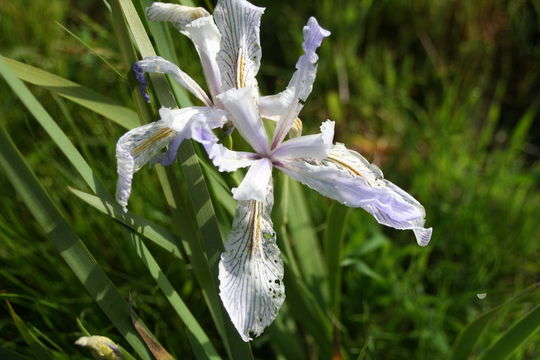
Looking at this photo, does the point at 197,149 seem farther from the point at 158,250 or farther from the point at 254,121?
the point at 158,250

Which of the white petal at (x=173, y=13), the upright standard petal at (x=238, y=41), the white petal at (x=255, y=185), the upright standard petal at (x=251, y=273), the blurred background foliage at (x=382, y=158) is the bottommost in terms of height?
the blurred background foliage at (x=382, y=158)

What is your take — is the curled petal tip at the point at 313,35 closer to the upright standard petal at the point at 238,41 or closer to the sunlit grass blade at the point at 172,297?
the upright standard petal at the point at 238,41

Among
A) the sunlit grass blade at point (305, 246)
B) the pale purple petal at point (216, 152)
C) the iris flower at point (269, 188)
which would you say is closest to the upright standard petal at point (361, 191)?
the iris flower at point (269, 188)

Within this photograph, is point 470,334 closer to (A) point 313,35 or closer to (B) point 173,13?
(A) point 313,35

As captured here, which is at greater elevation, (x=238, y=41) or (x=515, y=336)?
(x=238, y=41)

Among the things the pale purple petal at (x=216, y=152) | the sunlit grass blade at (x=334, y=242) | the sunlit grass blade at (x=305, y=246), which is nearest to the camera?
the pale purple petal at (x=216, y=152)

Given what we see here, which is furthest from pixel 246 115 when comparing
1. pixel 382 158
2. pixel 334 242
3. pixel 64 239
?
pixel 382 158
